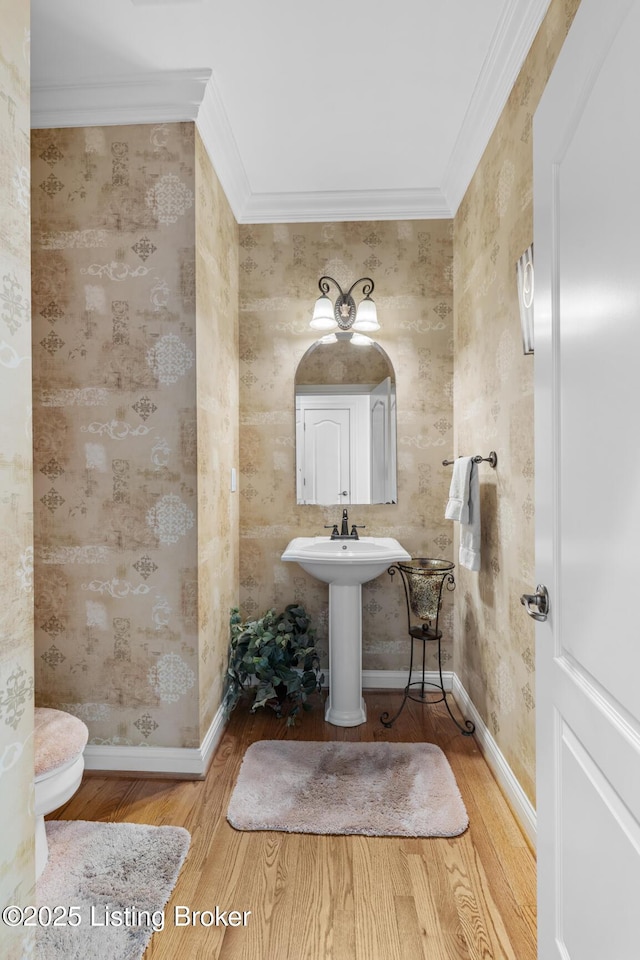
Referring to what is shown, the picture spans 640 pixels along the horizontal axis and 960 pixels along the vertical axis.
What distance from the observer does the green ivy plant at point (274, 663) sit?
274 centimetres

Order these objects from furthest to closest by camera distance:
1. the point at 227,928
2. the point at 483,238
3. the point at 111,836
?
1. the point at 483,238
2. the point at 111,836
3. the point at 227,928

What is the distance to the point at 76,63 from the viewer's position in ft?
6.81

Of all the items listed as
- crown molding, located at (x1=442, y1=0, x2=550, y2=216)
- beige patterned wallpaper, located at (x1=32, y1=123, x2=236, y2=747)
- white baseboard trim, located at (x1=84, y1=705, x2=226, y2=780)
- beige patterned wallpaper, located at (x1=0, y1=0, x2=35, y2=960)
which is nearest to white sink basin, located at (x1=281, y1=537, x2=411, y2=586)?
beige patterned wallpaper, located at (x1=32, y1=123, x2=236, y2=747)

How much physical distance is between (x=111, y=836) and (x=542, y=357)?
1977 mm

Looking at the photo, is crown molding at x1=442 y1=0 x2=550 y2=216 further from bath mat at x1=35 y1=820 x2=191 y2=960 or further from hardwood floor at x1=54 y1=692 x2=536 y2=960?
bath mat at x1=35 y1=820 x2=191 y2=960

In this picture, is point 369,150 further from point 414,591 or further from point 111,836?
point 111,836

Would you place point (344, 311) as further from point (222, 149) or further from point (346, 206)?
point (222, 149)

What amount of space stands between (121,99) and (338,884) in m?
2.84

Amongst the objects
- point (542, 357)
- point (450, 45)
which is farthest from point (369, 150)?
point (542, 357)

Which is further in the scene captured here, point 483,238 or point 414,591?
point 414,591

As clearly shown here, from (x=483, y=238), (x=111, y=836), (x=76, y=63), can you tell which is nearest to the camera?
(x=111, y=836)

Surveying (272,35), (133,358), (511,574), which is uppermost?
(272,35)

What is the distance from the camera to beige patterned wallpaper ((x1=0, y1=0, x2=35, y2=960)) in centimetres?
99

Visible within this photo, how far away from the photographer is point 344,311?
309cm
